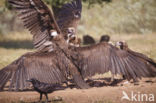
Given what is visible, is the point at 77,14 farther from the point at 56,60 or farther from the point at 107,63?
the point at 107,63

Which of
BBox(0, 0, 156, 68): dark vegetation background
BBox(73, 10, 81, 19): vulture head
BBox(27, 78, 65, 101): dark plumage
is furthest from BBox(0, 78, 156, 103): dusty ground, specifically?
BBox(0, 0, 156, 68): dark vegetation background

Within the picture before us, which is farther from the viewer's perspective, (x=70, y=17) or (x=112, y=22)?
(x=112, y=22)

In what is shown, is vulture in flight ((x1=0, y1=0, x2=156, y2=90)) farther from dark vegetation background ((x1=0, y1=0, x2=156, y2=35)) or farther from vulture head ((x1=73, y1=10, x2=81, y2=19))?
dark vegetation background ((x1=0, y1=0, x2=156, y2=35))

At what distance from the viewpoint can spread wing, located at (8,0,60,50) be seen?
8.94 meters

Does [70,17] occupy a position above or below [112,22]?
above

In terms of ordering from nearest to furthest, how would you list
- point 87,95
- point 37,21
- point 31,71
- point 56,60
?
point 87,95, point 31,71, point 56,60, point 37,21

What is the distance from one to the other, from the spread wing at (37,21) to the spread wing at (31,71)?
574mm

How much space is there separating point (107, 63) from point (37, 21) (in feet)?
6.41

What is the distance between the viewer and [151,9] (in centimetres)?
2897

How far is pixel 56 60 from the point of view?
8.87 m

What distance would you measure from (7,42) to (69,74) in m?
15.3

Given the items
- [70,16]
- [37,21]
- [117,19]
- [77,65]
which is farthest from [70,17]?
[117,19]

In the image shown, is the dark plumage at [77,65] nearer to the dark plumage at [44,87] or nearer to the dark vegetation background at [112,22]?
the dark plumage at [44,87]

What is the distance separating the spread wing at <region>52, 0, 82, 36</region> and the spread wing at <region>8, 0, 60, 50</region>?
188 centimetres
